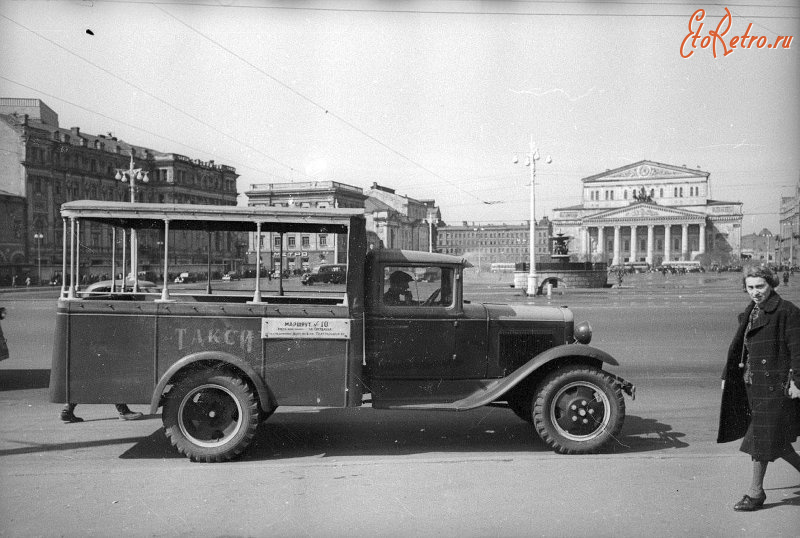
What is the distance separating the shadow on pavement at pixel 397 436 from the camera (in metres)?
5.73

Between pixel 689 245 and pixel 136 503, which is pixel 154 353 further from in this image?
pixel 689 245

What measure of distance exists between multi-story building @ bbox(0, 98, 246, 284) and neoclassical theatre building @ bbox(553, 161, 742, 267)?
80.6 meters

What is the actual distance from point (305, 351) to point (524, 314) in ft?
7.63

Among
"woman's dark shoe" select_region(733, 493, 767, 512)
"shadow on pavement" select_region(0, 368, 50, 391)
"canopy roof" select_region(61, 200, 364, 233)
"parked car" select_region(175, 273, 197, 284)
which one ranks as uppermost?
"canopy roof" select_region(61, 200, 364, 233)

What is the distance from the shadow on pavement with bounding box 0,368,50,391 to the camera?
9203mm

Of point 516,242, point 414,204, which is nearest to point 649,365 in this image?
point 414,204

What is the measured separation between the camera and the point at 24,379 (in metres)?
9.76

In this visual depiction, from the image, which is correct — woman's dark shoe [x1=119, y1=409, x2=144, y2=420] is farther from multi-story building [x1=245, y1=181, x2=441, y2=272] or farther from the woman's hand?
the woman's hand

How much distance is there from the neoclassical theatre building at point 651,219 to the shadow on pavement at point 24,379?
307 ft

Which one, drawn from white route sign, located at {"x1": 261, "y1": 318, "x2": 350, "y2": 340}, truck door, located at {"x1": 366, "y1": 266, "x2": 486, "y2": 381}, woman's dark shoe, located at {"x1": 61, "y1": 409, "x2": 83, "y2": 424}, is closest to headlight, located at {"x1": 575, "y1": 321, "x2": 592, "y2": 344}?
truck door, located at {"x1": 366, "y1": 266, "x2": 486, "y2": 381}

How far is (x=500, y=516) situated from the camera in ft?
13.4

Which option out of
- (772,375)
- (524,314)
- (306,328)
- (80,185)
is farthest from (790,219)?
(80,185)

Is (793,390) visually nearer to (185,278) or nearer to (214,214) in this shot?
(214,214)

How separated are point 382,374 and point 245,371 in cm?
135
